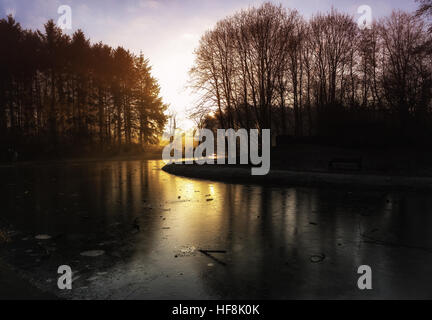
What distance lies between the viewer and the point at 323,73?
3788 centimetres

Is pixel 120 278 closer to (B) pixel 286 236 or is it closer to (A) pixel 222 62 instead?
(B) pixel 286 236

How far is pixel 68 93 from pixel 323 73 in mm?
33215

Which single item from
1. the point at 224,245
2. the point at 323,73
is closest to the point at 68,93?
the point at 323,73

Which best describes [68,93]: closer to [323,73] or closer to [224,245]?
[323,73]

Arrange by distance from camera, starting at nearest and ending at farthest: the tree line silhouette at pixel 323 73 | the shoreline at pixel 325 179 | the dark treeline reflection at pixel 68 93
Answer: the shoreline at pixel 325 179 → the tree line silhouette at pixel 323 73 → the dark treeline reflection at pixel 68 93

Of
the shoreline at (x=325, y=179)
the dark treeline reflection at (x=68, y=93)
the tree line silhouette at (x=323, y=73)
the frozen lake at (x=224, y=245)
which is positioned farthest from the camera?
the dark treeline reflection at (x=68, y=93)

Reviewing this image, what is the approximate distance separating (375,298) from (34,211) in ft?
30.9

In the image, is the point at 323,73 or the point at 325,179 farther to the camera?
the point at 323,73

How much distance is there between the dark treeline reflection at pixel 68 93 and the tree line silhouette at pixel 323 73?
18432 millimetres

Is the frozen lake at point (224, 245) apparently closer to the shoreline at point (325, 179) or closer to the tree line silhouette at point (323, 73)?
the shoreline at point (325, 179)

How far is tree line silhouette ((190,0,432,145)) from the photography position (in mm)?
26328

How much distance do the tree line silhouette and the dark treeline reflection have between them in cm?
1843

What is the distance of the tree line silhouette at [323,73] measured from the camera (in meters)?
26.3

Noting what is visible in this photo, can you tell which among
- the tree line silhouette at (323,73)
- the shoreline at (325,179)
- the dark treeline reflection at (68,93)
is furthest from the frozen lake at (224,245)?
the dark treeline reflection at (68,93)
